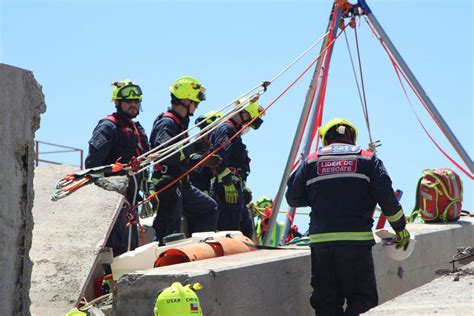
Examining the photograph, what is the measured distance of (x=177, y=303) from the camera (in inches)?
219

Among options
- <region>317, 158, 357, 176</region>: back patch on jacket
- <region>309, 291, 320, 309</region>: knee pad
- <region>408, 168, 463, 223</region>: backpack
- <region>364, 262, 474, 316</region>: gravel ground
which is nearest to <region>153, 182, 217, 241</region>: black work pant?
<region>408, 168, 463, 223</region>: backpack

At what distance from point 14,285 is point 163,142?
13.5 feet

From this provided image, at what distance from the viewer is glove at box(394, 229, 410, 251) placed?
7.50 metres

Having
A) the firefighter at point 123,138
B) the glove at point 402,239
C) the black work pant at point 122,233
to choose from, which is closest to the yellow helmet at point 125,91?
the firefighter at point 123,138

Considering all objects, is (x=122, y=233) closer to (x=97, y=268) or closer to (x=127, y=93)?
(x=97, y=268)

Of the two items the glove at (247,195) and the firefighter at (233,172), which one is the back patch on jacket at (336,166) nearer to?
the firefighter at (233,172)

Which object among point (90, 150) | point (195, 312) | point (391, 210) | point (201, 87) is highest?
point (201, 87)

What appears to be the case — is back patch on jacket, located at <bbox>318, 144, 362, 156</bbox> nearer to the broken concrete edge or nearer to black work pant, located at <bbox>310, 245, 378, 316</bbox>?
black work pant, located at <bbox>310, 245, 378, 316</bbox>

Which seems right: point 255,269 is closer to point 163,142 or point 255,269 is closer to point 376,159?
point 376,159

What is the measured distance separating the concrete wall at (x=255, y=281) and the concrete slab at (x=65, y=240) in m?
1.32

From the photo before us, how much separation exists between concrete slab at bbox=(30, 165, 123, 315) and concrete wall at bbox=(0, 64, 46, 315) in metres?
1.69

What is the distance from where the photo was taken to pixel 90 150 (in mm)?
9547

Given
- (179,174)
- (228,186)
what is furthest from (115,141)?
(228,186)

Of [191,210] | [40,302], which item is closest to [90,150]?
[191,210]
